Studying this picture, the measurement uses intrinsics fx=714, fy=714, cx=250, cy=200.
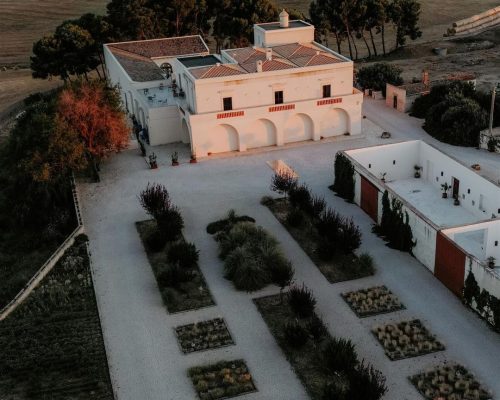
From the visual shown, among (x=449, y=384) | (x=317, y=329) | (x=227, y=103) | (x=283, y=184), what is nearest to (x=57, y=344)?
(x=317, y=329)

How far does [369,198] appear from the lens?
3553 cm

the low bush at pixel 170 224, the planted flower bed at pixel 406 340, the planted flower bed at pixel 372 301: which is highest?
the low bush at pixel 170 224

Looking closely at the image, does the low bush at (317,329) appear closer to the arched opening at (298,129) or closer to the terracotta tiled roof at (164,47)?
the arched opening at (298,129)

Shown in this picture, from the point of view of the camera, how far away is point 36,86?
67.9 meters

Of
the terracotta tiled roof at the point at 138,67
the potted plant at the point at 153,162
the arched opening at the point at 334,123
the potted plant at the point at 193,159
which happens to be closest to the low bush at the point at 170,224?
the potted plant at the point at 153,162

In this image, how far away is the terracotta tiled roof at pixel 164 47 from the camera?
5712cm

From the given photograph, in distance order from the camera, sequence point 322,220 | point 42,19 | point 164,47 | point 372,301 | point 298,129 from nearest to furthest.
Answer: point 372,301 < point 322,220 < point 298,129 < point 164,47 < point 42,19

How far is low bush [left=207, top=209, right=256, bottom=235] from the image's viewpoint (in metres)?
34.9

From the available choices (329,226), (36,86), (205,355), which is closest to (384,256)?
(329,226)

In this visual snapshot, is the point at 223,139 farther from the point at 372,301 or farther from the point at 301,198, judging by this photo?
the point at 372,301

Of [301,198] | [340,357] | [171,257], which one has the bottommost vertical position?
[340,357]

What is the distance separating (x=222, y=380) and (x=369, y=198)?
47.0ft

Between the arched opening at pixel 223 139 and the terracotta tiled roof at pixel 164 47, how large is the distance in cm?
1529

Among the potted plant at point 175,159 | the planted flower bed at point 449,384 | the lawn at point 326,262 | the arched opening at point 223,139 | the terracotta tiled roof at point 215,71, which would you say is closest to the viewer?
the planted flower bed at point 449,384
